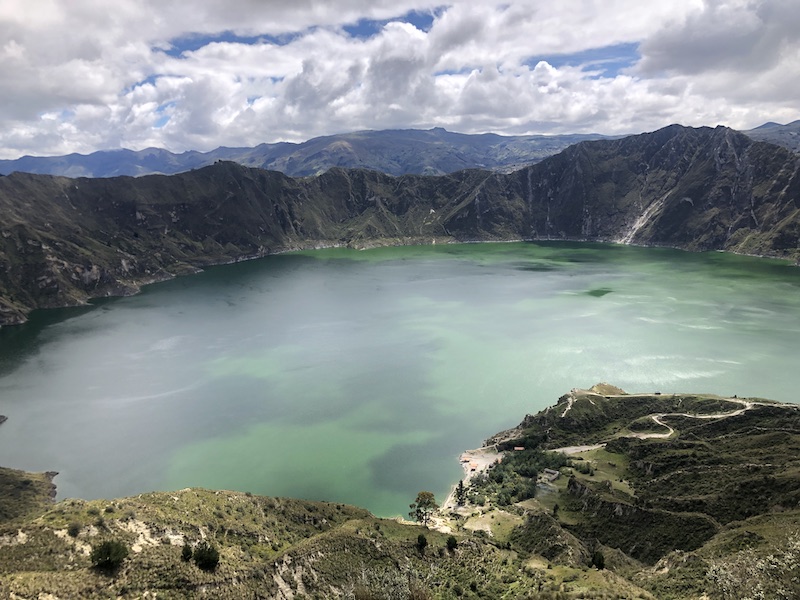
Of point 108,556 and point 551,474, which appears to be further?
point 551,474

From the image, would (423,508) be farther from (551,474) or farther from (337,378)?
(337,378)

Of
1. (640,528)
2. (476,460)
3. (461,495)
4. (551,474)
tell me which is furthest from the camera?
(476,460)

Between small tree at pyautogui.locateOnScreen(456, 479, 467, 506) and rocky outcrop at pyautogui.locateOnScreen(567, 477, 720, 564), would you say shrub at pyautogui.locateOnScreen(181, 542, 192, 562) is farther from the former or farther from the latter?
rocky outcrop at pyautogui.locateOnScreen(567, 477, 720, 564)

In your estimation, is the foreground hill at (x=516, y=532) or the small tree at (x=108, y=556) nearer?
the small tree at (x=108, y=556)

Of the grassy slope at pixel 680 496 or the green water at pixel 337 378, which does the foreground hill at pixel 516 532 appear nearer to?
the grassy slope at pixel 680 496

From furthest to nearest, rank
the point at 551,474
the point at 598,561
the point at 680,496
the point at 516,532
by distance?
the point at 551,474, the point at 680,496, the point at 516,532, the point at 598,561

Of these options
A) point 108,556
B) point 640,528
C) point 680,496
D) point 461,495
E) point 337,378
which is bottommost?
point 461,495

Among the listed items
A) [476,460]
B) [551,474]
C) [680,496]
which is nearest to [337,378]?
[476,460]

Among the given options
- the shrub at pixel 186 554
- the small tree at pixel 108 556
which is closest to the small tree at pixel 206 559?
the shrub at pixel 186 554
